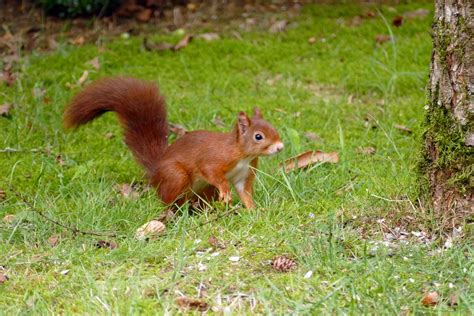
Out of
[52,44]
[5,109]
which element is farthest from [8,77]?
[52,44]

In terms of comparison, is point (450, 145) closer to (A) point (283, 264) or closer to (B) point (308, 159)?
(A) point (283, 264)

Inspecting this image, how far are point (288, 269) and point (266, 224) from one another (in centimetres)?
48

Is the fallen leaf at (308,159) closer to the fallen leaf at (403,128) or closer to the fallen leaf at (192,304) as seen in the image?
the fallen leaf at (403,128)

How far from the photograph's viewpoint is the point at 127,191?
468 centimetres

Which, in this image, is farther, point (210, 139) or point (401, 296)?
point (210, 139)

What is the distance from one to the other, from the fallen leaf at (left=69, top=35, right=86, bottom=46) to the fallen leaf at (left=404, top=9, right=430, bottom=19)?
8.06 feet

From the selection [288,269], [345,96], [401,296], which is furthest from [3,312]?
[345,96]

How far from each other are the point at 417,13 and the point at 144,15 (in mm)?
2117

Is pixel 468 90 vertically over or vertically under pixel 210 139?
over

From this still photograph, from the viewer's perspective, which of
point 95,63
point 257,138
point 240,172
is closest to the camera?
point 257,138

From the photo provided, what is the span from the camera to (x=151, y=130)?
4746 mm

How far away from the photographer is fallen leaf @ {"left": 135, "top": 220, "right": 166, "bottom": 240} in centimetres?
383

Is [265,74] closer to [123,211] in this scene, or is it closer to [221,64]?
[221,64]

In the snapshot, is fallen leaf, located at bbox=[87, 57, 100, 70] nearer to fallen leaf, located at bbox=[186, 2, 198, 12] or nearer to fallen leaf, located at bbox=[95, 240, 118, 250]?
fallen leaf, located at bbox=[186, 2, 198, 12]
